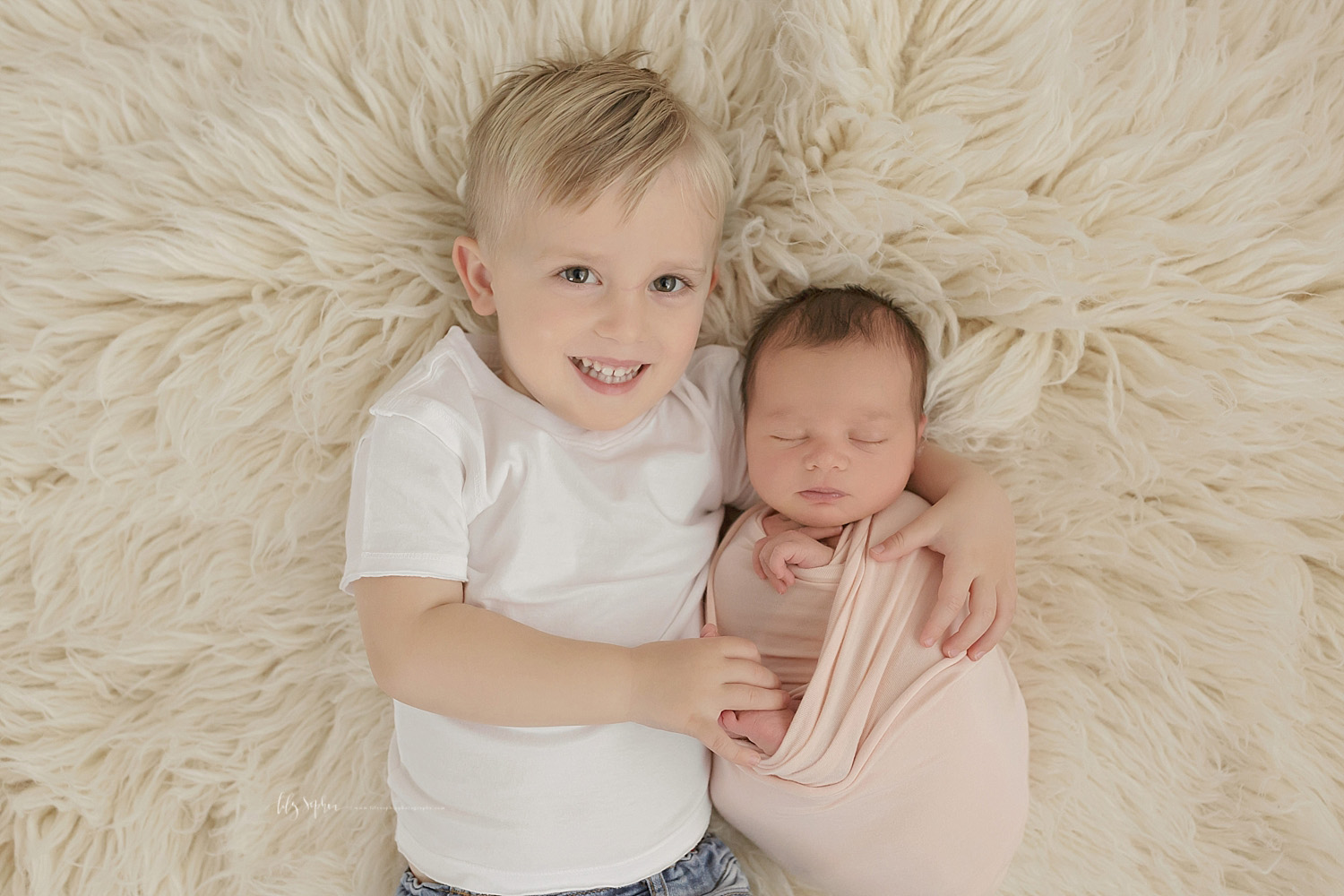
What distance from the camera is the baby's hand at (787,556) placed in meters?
1.32

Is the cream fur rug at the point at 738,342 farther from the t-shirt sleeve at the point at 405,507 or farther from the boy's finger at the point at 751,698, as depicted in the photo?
the boy's finger at the point at 751,698

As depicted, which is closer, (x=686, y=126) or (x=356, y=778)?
(x=686, y=126)

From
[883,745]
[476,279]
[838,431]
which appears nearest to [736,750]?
[883,745]

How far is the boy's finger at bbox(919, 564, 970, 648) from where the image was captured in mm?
1258

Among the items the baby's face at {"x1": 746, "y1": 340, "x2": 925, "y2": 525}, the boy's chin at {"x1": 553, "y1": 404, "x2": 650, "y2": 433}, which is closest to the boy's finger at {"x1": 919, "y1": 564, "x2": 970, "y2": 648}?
the baby's face at {"x1": 746, "y1": 340, "x2": 925, "y2": 525}

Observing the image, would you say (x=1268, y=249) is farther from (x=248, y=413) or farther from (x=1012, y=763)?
(x=248, y=413)

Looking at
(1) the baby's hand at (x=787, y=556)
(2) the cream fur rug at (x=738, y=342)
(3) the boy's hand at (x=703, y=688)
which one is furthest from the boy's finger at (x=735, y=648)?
(2) the cream fur rug at (x=738, y=342)

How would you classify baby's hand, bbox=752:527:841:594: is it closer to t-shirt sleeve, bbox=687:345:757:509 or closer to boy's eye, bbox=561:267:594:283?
t-shirt sleeve, bbox=687:345:757:509

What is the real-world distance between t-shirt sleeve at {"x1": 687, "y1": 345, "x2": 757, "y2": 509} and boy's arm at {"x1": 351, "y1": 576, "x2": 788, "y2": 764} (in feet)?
1.12

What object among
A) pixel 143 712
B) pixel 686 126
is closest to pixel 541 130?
pixel 686 126

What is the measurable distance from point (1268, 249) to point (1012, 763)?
785mm

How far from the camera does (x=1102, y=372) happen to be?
1423 millimetres

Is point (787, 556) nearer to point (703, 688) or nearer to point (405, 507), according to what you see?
point (703, 688)

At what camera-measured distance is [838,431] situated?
52.0 inches
